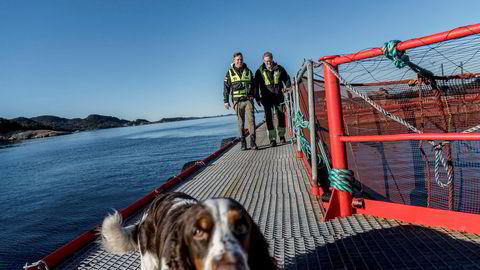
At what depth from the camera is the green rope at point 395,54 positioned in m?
2.97

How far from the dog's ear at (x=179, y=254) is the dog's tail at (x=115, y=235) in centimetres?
103

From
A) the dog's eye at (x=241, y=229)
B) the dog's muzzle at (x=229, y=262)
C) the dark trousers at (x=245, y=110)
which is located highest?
the dark trousers at (x=245, y=110)

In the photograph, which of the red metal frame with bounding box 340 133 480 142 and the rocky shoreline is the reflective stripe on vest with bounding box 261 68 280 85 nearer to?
the red metal frame with bounding box 340 133 480 142

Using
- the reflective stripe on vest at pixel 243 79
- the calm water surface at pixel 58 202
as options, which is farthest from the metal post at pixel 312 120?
the calm water surface at pixel 58 202

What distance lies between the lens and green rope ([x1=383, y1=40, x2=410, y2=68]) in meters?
2.97

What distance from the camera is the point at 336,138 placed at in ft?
11.3

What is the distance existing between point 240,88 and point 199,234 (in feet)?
23.1

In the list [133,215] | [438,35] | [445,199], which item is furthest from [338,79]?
[445,199]

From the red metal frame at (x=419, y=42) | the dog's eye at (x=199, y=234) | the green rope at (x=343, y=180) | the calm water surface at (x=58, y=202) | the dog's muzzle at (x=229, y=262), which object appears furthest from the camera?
the calm water surface at (x=58, y=202)

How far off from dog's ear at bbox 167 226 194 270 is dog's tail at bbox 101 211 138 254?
103cm

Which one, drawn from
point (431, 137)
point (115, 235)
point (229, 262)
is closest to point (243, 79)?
point (431, 137)

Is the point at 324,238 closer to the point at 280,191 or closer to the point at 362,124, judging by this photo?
the point at 280,191

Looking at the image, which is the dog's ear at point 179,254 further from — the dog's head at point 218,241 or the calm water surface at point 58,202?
the calm water surface at point 58,202

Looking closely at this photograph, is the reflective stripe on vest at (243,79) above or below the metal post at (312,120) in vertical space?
above
